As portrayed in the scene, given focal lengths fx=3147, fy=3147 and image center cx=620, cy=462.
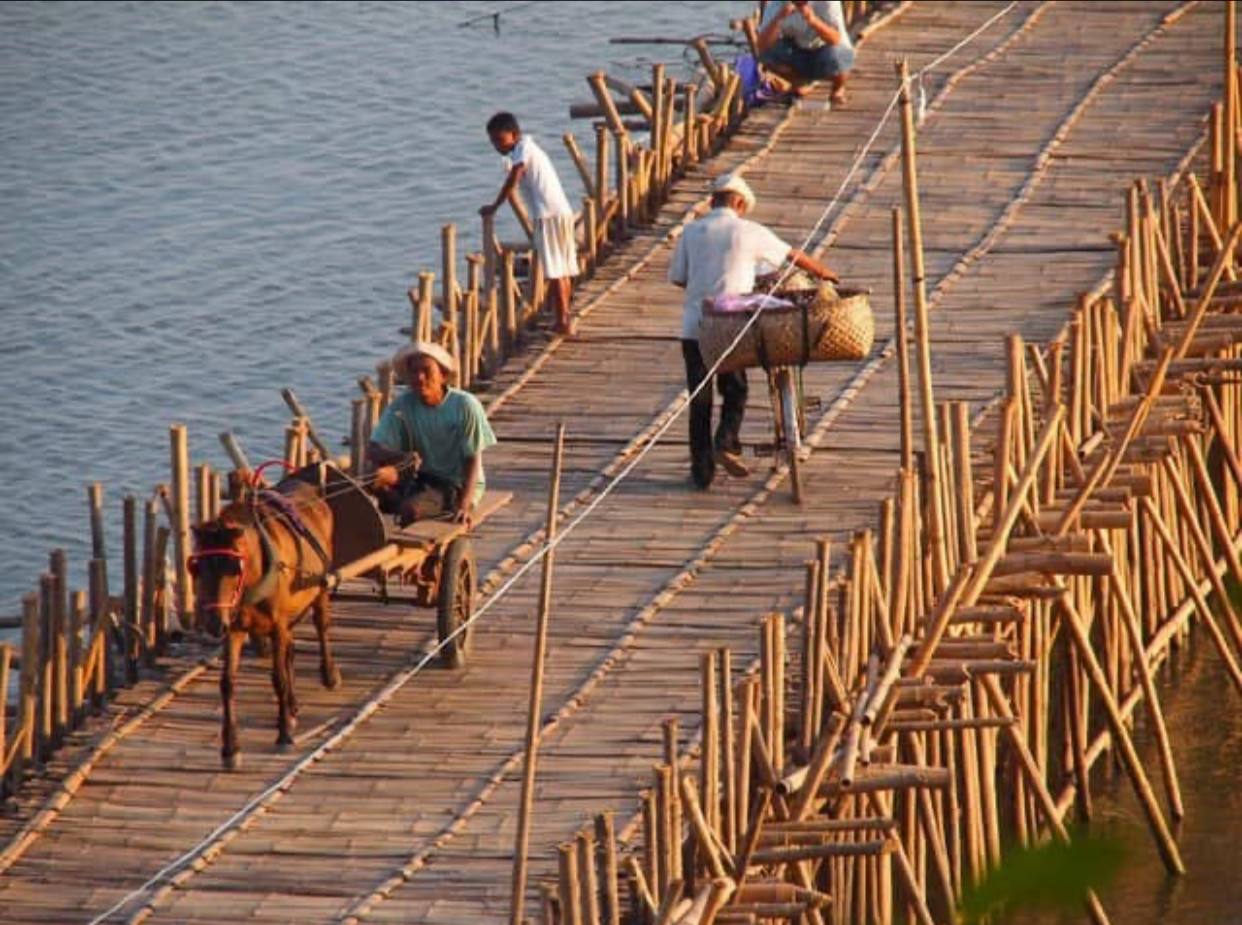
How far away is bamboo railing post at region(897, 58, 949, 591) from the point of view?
11.2 meters

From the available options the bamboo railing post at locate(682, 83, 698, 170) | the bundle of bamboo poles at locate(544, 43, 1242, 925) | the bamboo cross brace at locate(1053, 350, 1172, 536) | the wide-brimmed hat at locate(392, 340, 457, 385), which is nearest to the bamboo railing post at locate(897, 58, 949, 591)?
the bundle of bamboo poles at locate(544, 43, 1242, 925)

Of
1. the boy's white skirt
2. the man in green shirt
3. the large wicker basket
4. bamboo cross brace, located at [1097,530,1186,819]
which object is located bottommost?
bamboo cross brace, located at [1097,530,1186,819]

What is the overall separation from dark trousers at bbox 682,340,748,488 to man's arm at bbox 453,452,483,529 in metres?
1.76

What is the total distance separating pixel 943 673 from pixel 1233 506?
5251 millimetres

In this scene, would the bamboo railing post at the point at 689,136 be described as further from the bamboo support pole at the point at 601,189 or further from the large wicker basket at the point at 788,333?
the large wicker basket at the point at 788,333

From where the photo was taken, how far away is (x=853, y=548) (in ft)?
34.1

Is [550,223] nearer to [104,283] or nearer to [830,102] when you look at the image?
[830,102]

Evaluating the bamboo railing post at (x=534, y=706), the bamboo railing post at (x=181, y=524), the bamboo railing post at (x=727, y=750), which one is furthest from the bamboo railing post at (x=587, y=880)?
the bamboo railing post at (x=181, y=524)

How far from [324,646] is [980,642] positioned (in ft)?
7.65

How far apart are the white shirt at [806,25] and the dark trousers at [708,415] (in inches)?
208

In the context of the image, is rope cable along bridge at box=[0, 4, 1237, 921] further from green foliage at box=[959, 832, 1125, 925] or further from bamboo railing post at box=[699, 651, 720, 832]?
green foliage at box=[959, 832, 1125, 925]

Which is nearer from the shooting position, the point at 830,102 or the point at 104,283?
the point at 830,102

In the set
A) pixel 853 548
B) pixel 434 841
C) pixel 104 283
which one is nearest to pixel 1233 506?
pixel 853 548

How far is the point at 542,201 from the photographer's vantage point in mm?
15039
